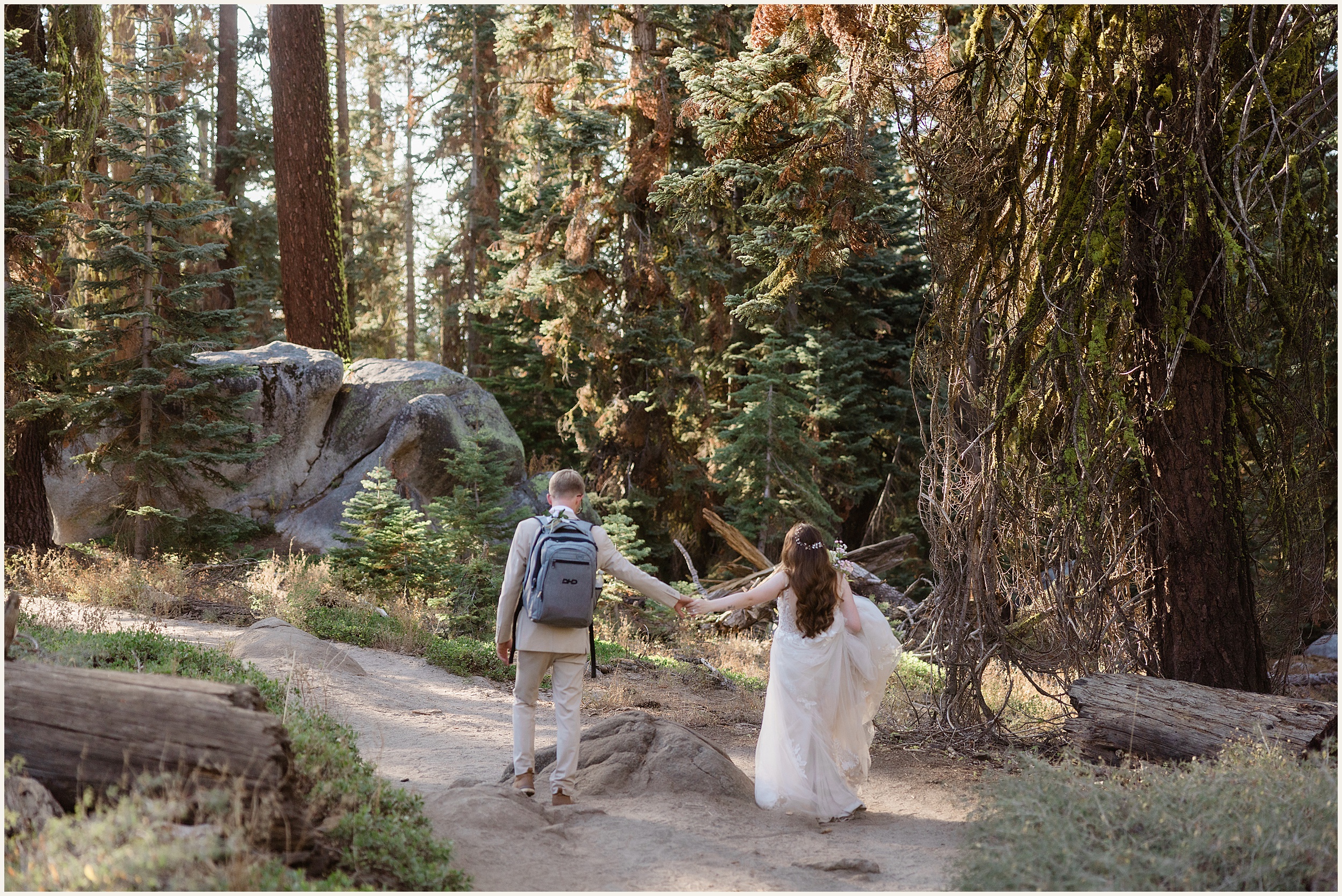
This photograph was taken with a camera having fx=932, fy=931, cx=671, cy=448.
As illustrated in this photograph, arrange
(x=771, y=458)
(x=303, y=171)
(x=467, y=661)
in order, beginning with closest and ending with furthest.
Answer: (x=467, y=661)
(x=771, y=458)
(x=303, y=171)

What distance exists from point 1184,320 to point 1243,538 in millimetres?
1643

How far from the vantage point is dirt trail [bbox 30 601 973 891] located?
15.2ft

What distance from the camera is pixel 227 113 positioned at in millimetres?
23125

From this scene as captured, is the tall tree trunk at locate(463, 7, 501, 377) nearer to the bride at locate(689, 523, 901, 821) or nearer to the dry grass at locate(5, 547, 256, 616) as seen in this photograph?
the dry grass at locate(5, 547, 256, 616)

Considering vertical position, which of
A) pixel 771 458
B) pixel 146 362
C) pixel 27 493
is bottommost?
pixel 27 493

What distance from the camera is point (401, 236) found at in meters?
28.2

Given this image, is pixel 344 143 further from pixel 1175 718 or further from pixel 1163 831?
pixel 1163 831

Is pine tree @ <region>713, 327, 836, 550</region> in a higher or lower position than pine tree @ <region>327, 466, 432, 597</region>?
higher

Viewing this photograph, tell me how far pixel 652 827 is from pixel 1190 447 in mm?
4553

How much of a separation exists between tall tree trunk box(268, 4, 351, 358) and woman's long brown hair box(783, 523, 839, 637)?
12.7 meters

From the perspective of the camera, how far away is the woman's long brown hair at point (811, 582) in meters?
5.98

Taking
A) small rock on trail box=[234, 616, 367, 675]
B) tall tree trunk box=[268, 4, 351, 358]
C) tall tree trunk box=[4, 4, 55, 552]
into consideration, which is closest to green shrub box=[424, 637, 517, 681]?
small rock on trail box=[234, 616, 367, 675]

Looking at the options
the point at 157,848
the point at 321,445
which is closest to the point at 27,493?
the point at 321,445

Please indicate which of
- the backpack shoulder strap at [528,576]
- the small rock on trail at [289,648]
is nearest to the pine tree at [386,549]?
the small rock on trail at [289,648]
